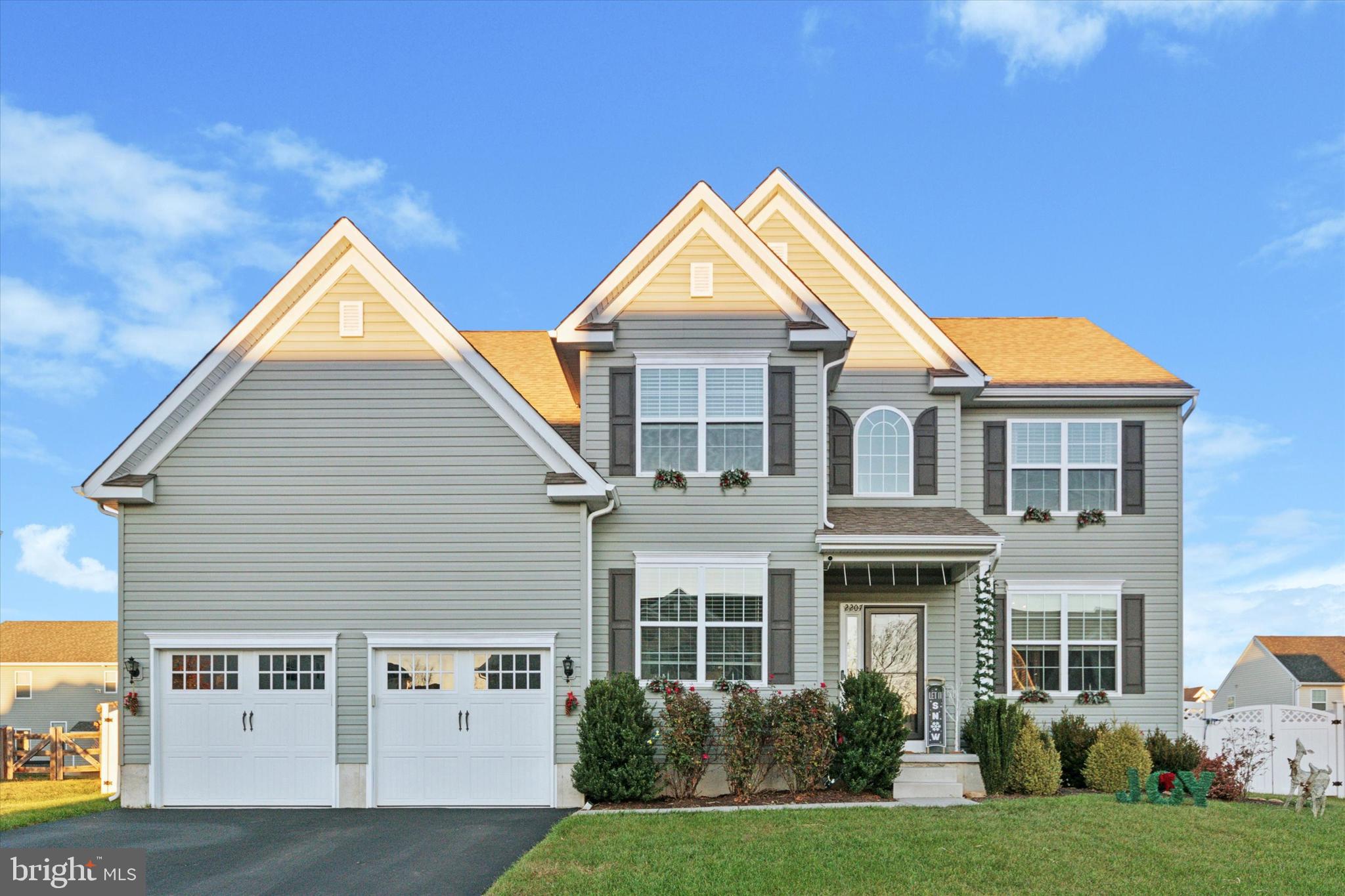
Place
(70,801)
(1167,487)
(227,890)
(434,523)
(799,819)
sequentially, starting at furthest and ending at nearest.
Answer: (1167,487), (70,801), (434,523), (799,819), (227,890)

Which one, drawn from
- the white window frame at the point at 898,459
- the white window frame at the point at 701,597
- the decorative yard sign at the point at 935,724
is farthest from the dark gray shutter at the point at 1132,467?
→ the white window frame at the point at 701,597

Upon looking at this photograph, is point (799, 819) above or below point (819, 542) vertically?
below

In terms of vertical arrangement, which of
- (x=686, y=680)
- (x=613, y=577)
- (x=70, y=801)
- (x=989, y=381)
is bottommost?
(x=70, y=801)

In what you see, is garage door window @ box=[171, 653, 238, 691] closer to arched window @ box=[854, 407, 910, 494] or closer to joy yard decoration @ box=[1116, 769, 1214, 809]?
arched window @ box=[854, 407, 910, 494]

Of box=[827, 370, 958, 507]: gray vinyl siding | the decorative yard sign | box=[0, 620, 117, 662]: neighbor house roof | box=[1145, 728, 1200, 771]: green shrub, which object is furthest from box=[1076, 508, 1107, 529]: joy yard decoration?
box=[0, 620, 117, 662]: neighbor house roof

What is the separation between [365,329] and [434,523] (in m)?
2.77

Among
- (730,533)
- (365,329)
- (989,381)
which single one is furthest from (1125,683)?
(365,329)

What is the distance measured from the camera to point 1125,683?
17328 millimetres

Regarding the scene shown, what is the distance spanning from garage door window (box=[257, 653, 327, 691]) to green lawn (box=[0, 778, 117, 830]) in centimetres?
269

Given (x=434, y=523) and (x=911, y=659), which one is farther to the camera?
(x=911, y=659)

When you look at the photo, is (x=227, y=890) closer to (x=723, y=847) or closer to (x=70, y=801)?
(x=723, y=847)

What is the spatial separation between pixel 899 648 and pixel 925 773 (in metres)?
2.58

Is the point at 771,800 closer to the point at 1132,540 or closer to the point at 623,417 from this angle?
the point at 623,417

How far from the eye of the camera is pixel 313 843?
466 inches
